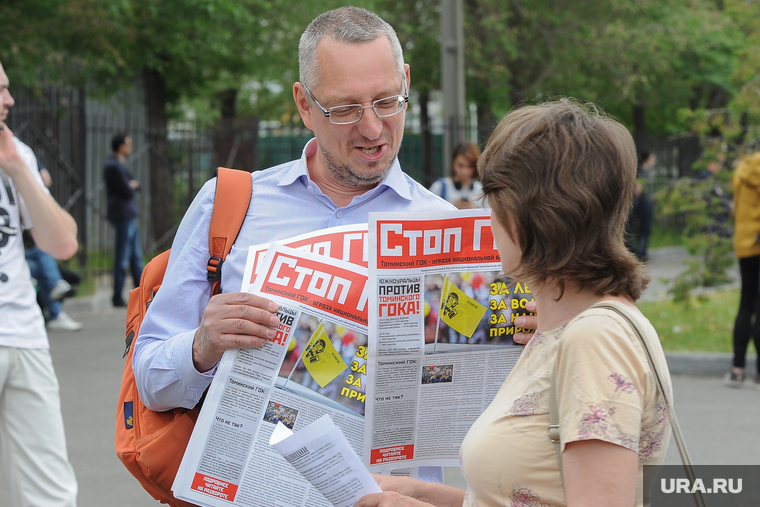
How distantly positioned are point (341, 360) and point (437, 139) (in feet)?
75.3

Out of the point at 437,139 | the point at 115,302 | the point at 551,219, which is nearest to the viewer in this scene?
the point at 551,219

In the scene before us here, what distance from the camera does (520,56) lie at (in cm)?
1958

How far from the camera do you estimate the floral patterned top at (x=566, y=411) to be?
1.44 m

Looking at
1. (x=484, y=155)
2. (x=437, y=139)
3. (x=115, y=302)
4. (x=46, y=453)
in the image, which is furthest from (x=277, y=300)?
(x=437, y=139)

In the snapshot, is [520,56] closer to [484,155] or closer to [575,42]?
[575,42]

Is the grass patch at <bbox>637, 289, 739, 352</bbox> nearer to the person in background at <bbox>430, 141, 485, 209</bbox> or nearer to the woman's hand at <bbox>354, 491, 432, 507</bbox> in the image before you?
the person in background at <bbox>430, 141, 485, 209</bbox>

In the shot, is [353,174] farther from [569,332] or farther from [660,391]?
[660,391]

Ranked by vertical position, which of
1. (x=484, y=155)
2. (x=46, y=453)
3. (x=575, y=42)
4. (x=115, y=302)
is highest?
(x=575, y=42)

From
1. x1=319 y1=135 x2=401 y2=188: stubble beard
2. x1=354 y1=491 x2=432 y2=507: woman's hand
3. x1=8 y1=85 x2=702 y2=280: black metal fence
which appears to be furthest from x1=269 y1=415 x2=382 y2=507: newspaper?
x1=8 y1=85 x2=702 y2=280: black metal fence

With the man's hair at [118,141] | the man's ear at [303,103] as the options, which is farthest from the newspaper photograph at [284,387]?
the man's hair at [118,141]

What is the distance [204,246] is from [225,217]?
0.31ft

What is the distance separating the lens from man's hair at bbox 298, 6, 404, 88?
7.38 ft

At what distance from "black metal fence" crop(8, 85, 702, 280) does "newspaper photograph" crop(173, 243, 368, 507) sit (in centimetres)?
897

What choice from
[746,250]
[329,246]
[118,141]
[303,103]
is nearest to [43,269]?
[118,141]
